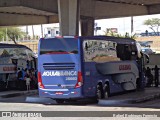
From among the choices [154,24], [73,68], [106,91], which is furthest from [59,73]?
[154,24]

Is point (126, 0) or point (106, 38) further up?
point (126, 0)

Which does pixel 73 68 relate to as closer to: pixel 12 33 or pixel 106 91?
pixel 106 91

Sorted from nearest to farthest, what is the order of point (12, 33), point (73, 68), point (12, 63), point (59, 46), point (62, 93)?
point (73, 68)
point (62, 93)
point (59, 46)
point (12, 63)
point (12, 33)

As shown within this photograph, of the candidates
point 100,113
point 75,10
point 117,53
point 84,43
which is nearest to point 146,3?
point 75,10

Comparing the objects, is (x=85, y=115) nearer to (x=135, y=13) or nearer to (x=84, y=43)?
(x=84, y=43)

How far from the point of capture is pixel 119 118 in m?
12.7

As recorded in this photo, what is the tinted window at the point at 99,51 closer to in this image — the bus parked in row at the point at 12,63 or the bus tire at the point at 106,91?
the bus tire at the point at 106,91

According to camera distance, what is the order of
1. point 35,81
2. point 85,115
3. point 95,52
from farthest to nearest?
point 35,81 < point 95,52 < point 85,115

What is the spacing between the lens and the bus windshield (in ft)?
57.1

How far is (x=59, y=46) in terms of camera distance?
17.6m

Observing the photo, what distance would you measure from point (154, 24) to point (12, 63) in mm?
122458

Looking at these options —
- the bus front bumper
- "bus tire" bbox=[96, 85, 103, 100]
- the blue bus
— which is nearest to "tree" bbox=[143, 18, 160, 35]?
the blue bus

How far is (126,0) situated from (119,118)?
31.7 meters

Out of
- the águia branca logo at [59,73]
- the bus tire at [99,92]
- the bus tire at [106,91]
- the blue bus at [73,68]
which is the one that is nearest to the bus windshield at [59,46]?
the blue bus at [73,68]
